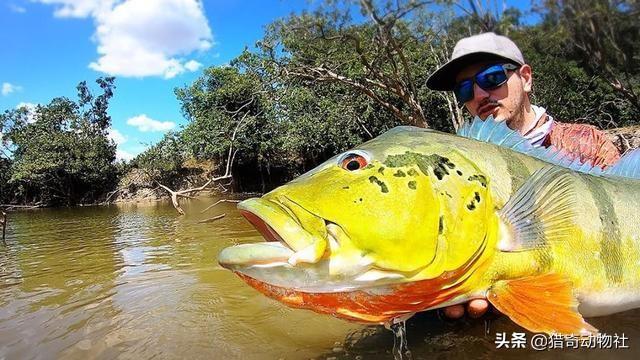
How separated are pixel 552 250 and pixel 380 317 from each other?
0.74 metres

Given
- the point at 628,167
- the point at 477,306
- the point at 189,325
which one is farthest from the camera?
the point at 189,325

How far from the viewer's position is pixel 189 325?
148 inches

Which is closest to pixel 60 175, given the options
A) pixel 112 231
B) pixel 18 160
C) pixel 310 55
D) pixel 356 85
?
A: pixel 18 160

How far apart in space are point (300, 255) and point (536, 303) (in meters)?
0.96

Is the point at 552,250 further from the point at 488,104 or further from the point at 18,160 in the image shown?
the point at 18,160

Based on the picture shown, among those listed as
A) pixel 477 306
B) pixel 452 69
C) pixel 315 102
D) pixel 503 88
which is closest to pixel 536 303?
pixel 477 306

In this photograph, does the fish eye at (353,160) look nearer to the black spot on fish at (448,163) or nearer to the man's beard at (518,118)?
the black spot on fish at (448,163)

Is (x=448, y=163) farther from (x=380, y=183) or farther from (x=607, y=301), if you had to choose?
(x=607, y=301)

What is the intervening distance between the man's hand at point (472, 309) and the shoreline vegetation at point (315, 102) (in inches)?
305

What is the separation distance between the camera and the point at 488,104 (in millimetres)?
2941

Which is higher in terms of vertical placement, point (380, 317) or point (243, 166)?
point (243, 166)

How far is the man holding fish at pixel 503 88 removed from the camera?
2.85 m

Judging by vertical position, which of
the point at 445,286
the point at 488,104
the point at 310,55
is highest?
the point at 310,55

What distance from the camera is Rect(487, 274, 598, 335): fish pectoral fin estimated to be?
174 cm
